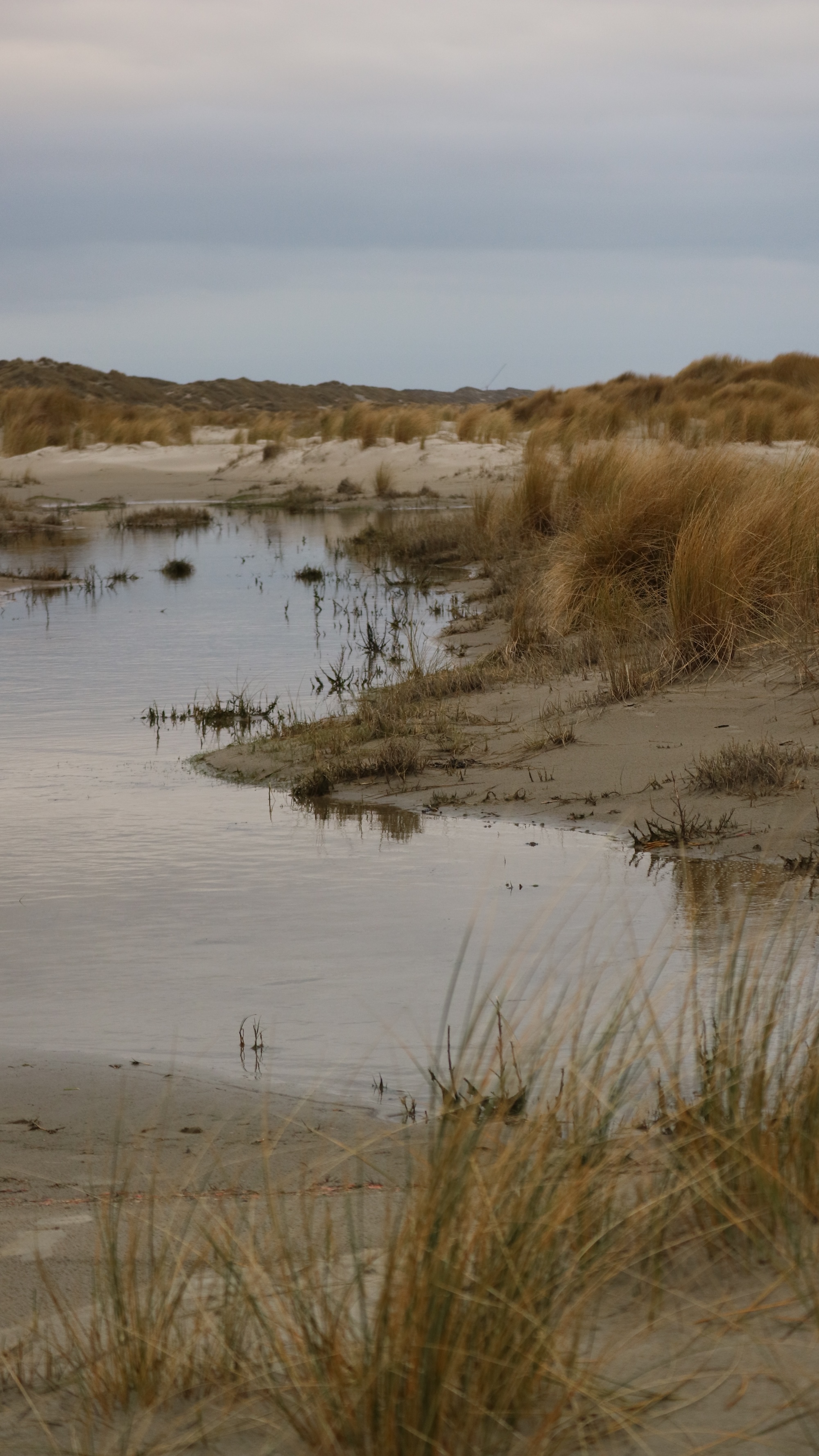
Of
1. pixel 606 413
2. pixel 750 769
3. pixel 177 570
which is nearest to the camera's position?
pixel 750 769

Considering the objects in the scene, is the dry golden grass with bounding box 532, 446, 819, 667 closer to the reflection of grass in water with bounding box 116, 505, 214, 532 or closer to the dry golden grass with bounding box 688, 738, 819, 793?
the dry golden grass with bounding box 688, 738, 819, 793

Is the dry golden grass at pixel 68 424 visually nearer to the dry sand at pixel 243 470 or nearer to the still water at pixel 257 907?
the dry sand at pixel 243 470

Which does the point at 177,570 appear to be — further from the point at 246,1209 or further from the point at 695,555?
the point at 246,1209

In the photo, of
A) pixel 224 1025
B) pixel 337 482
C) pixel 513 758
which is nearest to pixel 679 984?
pixel 224 1025

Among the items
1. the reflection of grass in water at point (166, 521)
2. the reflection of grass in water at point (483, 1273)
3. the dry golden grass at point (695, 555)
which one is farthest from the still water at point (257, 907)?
the reflection of grass in water at point (166, 521)

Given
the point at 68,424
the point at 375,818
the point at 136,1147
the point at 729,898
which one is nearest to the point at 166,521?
the point at 68,424

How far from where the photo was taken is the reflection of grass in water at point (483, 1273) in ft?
4.93

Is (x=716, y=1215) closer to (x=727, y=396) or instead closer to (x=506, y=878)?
(x=506, y=878)

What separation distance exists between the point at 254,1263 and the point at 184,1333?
13 cm

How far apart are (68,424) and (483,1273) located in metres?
31.9

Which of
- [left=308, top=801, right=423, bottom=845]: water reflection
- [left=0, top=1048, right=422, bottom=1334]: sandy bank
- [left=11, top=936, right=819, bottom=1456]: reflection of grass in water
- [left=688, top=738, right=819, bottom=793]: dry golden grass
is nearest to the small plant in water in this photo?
[left=308, top=801, right=423, bottom=845]: water reflection

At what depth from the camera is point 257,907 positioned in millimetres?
4355

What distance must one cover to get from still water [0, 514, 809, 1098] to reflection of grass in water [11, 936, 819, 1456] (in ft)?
1.50

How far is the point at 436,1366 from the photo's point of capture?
58.6 inches
